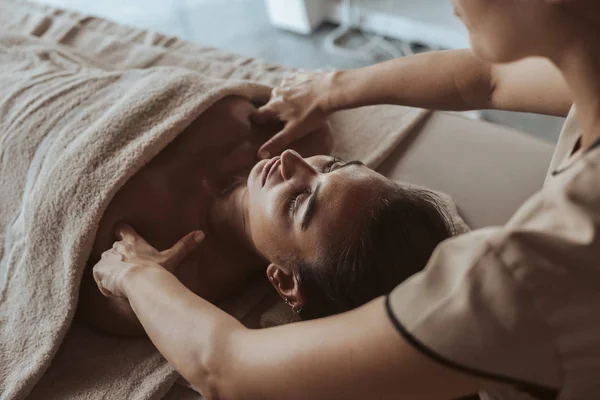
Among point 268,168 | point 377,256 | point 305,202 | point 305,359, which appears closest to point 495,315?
point 305,359

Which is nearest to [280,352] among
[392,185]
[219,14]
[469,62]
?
[392,185]

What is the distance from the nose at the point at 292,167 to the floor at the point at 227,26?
1789mm

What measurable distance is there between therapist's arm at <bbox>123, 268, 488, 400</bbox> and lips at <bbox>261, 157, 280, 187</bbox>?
0.36 meters

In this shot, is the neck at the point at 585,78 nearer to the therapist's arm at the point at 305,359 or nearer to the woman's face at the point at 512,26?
the woman's face at the point at 512,26

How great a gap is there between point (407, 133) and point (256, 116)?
1.44 ft

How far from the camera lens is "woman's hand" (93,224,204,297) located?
0.97m

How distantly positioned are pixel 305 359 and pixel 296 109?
0.75 m

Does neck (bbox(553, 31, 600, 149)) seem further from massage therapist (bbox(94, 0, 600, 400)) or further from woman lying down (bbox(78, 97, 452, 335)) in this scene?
woman lying down (bbox(78, 97, 452, 335))

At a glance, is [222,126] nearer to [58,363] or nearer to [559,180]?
[58,363]

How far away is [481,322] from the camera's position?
56 centimetres

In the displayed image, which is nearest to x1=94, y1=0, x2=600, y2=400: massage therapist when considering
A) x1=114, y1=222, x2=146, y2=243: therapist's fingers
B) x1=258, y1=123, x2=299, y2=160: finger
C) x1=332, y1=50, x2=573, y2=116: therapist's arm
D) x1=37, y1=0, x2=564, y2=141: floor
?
x1=332, y1=50, x2=573, y2=116: therapist's arm

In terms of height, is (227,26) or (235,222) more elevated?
(235,222)

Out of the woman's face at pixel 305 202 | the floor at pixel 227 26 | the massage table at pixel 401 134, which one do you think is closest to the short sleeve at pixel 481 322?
the woman's face at pixel 305 202

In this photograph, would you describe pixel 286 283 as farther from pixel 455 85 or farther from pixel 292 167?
pixel 455 85
